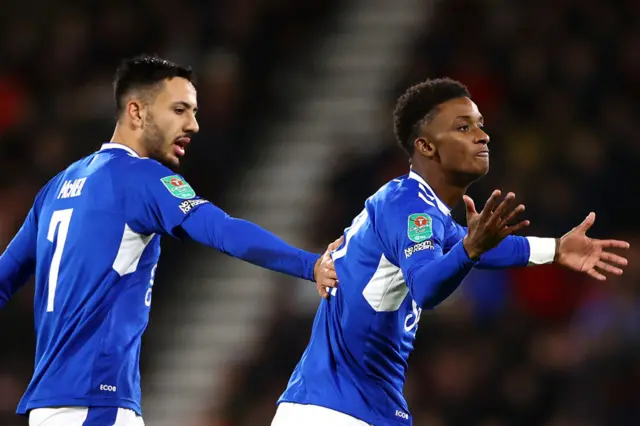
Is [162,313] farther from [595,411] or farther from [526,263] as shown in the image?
[526,263]

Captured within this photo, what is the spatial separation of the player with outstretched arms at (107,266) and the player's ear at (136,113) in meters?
0.19

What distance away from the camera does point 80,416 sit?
15.1 feet

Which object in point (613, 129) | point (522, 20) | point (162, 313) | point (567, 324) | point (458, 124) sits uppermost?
point (522, 20)

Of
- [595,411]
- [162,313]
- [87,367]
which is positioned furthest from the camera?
[162,313]

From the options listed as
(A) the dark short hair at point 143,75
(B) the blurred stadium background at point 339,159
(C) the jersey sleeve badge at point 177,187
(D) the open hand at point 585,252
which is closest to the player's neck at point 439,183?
(D) the open hand at point 585,252

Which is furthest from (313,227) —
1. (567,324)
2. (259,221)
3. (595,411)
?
(595,411)

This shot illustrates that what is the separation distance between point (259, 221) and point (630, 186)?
3.61 m

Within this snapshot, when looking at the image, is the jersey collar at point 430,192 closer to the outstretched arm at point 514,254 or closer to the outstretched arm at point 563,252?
the outstretched arm at point 563,252

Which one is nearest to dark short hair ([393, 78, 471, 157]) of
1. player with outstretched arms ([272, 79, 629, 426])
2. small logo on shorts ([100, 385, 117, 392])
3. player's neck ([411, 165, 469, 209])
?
player with outstretched arms ([272, 79, 629, 426])

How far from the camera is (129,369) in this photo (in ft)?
15.6

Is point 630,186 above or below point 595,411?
above

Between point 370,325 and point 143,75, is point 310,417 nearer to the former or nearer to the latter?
point 370,325

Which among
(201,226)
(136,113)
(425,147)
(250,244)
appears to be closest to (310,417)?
(250,244)

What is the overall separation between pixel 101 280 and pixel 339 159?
549 cm
